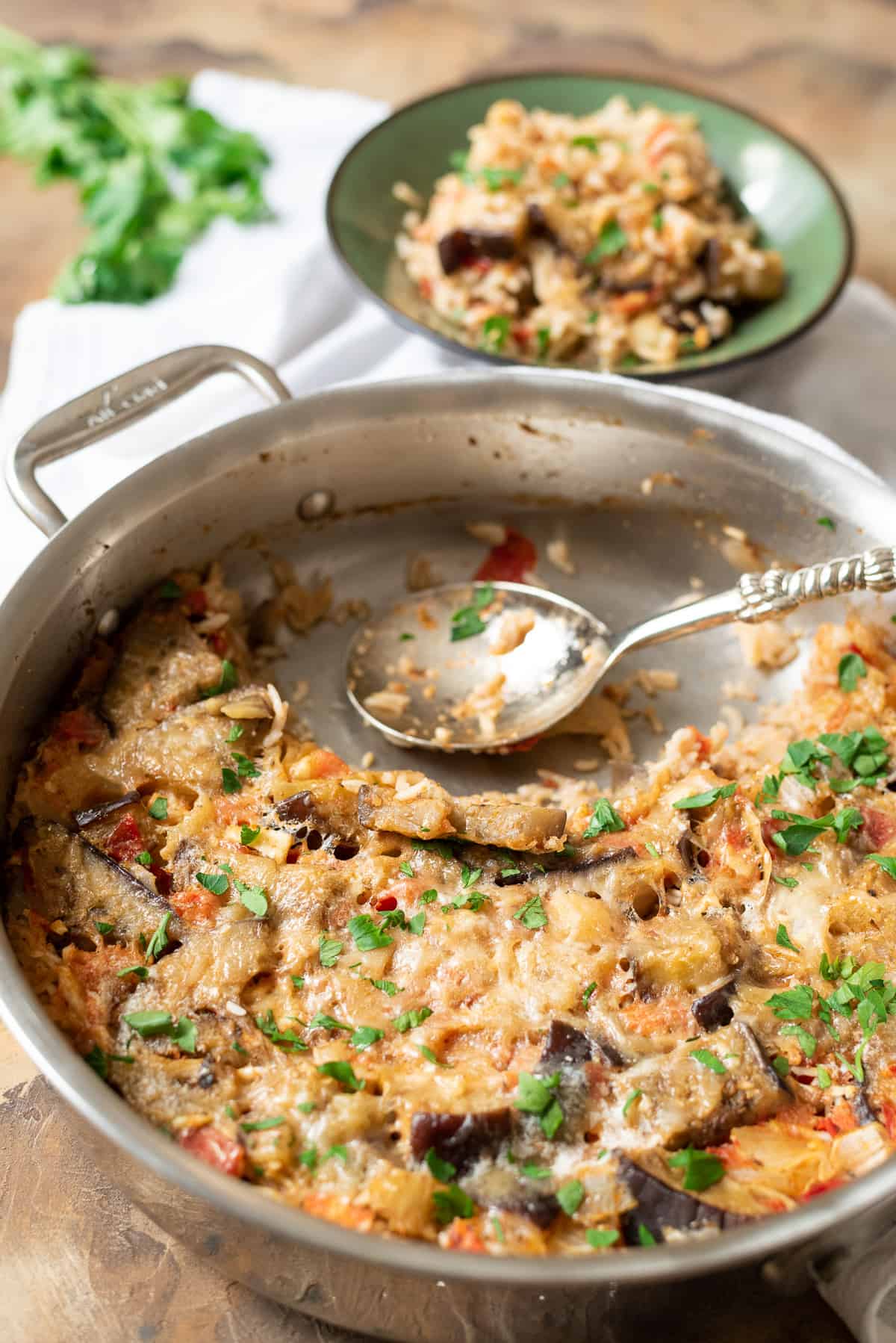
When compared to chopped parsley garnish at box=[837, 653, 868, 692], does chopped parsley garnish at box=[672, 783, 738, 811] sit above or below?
above

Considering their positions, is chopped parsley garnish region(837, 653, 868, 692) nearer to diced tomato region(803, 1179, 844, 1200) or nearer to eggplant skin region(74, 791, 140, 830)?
diced tomato region(803, 1179, 844, 1200)

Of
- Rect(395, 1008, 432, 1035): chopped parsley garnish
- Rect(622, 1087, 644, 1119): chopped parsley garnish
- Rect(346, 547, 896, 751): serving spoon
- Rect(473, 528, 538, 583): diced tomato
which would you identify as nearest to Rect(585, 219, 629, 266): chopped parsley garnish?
Rect(473, 528, 538, 583): diced tomato

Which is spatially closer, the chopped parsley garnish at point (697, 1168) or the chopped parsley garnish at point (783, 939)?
the chopped parsley garnish at point (697, 1168)

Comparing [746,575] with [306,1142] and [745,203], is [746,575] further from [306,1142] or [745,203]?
[745,203]

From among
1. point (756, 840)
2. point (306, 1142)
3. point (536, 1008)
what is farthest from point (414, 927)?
point (756, 840)

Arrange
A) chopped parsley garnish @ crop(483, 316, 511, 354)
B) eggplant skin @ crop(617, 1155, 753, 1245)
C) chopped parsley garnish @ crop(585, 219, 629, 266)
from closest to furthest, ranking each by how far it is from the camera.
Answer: eggplant skin @ crop(617, 1155, 753, 1245)
chopped parsley garnish @ crop(483, 316, 511, 354)
chopped parsley garnish @ crop(585, 219, 629, 266)

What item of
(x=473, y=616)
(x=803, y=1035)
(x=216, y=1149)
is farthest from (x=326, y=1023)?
(x=473, y=616)

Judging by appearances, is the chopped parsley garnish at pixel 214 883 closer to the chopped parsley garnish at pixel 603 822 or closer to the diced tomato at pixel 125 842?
the diced tomato at pixel 125 842

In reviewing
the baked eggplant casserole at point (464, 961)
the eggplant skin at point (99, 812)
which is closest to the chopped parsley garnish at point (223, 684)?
the baked eggplant casserole at point (464, 961)
